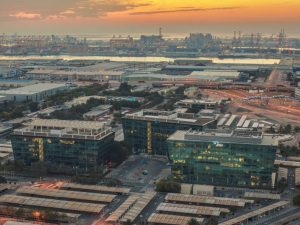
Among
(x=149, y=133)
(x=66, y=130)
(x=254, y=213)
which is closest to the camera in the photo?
(x=254, y=213)

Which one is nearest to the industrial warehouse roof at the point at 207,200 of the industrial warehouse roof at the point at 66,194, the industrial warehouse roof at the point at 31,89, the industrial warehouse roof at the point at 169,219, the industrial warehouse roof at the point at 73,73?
the industrial warehouse roof at the point at 169,219

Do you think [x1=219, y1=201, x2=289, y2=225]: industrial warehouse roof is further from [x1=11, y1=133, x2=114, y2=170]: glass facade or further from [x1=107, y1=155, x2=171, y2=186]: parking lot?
[x1=11, y1=133, x2=114, y2=170]: glass facade

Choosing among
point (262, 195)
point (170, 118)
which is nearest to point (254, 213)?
point (262, 195)

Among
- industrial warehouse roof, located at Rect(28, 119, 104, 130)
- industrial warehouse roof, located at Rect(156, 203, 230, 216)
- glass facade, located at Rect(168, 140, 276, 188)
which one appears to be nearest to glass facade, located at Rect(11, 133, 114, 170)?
industrial warehouse roof, located at Rect(28, 119, 104, 130)

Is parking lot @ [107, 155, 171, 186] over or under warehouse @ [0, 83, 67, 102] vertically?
under

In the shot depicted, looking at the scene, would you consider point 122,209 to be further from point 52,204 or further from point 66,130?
point 66,130

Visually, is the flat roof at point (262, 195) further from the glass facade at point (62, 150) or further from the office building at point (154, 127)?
the glass facade at point (62, 150)
